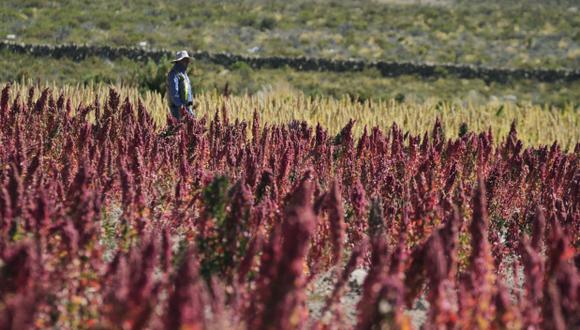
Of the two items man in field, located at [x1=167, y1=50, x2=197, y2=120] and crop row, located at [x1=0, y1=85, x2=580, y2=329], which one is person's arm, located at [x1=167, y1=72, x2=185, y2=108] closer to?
man in field, located at [x1=167, y1=50, x2=197, y2=120]

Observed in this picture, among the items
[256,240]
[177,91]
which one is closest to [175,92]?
[177,91]

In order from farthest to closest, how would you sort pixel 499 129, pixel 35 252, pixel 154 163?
pixel 499 129 < pixel 154 163 < pixel 35 252

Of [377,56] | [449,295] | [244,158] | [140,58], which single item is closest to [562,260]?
[449,295]

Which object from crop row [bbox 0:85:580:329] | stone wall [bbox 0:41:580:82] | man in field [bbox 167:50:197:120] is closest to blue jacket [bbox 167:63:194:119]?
man in field [bbox 167:50:197:120]

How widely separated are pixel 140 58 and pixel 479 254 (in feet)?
79.2

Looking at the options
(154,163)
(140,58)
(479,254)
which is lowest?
(140,58)

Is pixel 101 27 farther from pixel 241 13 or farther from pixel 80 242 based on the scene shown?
pixel 80 242

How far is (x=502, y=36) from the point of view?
3769 centimetres

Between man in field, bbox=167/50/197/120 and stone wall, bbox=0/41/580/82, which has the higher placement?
man in field, bbox=167/50/197/120

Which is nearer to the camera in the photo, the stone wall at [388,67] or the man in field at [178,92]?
the man in field at [178,92]

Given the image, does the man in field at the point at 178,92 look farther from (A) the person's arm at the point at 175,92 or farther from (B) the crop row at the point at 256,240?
(B) the crop row at the point at 256,240

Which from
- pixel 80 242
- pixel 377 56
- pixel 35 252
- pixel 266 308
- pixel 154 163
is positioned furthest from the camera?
pixel 377 56

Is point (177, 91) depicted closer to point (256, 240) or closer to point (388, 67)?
point (256, 240)

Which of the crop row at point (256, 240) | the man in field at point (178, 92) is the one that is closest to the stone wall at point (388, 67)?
the man in field at point (178, 92)
